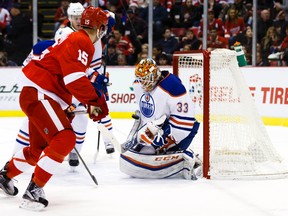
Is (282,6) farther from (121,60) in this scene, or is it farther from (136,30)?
(121,60)

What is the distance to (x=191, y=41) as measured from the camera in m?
8.77

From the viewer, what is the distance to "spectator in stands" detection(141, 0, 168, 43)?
29.1 ft

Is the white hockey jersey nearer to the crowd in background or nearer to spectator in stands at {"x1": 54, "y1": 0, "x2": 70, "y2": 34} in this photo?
the crowd in background

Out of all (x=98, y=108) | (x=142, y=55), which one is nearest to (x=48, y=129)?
(x=98, y=108)

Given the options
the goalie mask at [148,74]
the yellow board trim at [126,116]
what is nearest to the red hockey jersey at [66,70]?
the goalie mask at [148,74]

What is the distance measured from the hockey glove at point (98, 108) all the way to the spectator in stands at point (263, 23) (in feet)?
16.9

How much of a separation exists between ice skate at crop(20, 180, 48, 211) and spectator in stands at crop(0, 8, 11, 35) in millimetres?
6486

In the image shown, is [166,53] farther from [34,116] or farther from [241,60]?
[34,116]

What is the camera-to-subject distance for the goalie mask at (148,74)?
165 inches

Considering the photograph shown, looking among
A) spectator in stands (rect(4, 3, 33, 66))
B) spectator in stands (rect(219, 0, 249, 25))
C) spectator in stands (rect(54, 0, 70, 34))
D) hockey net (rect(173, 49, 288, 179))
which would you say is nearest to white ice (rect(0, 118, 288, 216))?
hockey net (rect(173, 49, 288, 179))

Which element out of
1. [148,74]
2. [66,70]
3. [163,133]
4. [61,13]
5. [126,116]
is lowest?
[126,116]

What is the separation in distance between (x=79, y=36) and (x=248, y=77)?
4605mm

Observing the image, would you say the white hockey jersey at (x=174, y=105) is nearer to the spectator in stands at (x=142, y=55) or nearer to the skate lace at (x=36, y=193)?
the skate lace at (x=36, y=193)

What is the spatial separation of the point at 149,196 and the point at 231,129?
2.92 ft
